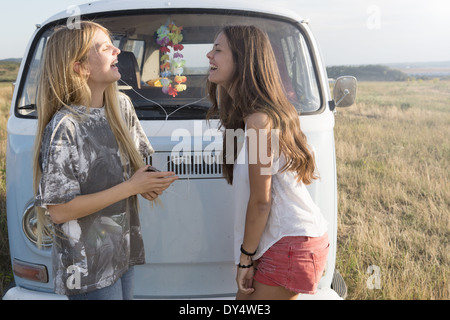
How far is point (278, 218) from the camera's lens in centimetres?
181

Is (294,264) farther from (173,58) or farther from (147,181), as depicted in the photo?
(173,58)

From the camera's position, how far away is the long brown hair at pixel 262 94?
1750 millimetres

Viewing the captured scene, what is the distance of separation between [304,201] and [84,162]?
0.84m

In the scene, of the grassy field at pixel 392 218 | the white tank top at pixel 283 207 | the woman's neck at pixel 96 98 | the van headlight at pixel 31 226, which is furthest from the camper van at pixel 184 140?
the grassy field at pixel 392 218

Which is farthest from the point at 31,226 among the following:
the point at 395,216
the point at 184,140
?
the point at 395,216

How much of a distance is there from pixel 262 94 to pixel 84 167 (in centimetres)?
70

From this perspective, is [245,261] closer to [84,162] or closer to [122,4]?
[84,162]

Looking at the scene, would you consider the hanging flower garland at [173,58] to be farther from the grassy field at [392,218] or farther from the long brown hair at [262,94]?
the grassy field at [392,218]

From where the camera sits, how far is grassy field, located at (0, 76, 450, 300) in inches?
137

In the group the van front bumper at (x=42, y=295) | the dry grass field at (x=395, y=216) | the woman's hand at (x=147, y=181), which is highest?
the woman's hand at (x=147, y=181)

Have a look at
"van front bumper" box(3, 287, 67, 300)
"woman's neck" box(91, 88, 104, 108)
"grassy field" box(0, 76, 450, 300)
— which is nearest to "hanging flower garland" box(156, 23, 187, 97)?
"woman's neck" box(91, 88, 104, 108)

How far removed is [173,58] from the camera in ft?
9.48

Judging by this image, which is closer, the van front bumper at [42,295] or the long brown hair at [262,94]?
the long brown hair at [262,94]

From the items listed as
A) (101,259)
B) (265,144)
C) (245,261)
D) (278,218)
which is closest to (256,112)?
(265,144)
